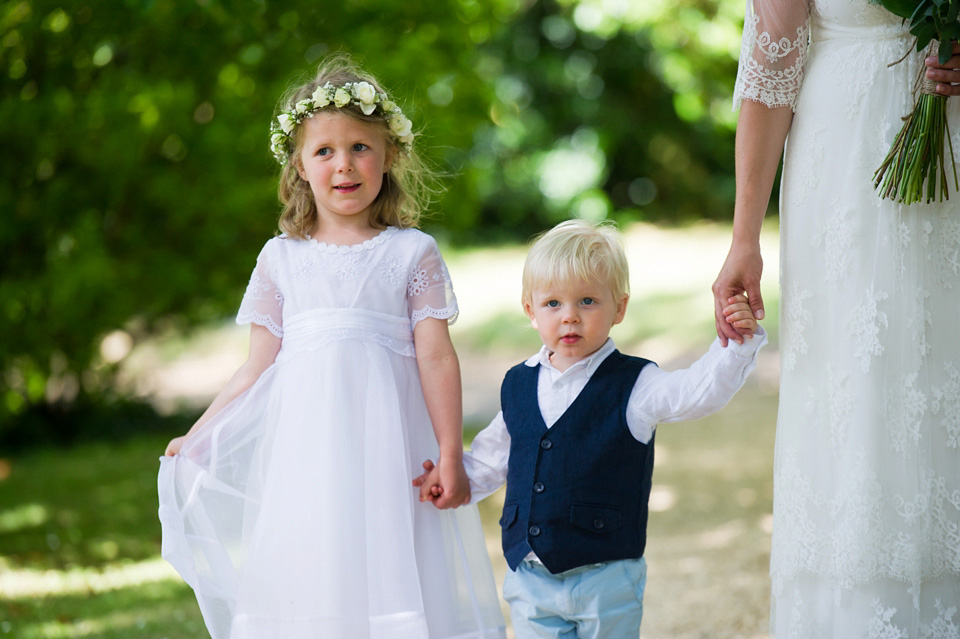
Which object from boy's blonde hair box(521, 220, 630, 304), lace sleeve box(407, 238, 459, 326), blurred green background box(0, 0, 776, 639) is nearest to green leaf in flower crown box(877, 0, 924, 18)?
boy's blonde hair box(521, 220, 630, 304)

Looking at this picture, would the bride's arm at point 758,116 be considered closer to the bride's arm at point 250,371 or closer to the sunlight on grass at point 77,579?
the bride's arm at point 250,371

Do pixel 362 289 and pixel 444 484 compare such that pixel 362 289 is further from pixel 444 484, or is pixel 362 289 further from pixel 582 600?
pixel 582 600

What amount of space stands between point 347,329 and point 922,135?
156 cm

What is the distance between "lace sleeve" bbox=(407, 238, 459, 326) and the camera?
9.92 ft

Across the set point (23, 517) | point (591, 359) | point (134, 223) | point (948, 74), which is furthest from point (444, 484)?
point (134, 223)

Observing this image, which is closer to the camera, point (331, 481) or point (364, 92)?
point (331, 481)

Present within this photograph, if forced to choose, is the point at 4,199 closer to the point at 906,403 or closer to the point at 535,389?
the point at 535,389

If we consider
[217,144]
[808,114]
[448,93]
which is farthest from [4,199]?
[808,114]

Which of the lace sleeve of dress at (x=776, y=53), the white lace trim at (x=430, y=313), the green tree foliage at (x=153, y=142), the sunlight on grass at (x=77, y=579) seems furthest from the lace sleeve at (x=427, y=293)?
the sunlight on grass at (x=77, y=579)

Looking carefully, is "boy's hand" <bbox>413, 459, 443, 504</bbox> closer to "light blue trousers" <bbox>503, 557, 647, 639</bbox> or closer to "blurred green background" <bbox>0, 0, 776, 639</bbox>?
"light blue trousers" <bbox>503, 557, 647, 639</bbox>

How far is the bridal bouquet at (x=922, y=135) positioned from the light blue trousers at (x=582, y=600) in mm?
1148

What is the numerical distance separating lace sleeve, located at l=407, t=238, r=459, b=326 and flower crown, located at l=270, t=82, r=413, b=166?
0.40 m

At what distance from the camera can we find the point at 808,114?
2.60m

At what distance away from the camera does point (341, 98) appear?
3.03 metres
